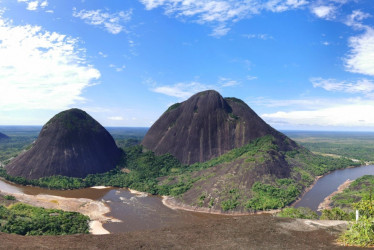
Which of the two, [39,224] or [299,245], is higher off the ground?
[299,245]

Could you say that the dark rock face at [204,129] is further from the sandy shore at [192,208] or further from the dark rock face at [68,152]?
Result: the sandy shore at [192,208]

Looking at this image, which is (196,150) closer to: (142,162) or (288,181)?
(142,162)

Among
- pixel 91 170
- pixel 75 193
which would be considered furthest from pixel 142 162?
pixel 75 193

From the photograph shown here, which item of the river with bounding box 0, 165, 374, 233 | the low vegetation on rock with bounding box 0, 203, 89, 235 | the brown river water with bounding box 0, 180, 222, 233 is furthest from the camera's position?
the river with bounding box 0, 165, 374, 233

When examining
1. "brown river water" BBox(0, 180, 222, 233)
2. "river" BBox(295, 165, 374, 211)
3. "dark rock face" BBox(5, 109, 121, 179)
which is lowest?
"brown river water" BBox(0, 180, 222, 233)

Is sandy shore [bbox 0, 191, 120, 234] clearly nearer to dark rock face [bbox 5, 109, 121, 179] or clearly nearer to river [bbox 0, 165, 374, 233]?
river [bbox 0, 165, 374, 233]

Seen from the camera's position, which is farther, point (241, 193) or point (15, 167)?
point (15, 167)

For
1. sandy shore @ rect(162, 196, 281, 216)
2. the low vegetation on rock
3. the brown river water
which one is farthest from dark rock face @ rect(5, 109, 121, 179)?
sandy shore @ rect(162, 196, 281, 216)

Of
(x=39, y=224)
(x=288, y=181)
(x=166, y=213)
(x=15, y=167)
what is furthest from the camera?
(x=15, y=167)
